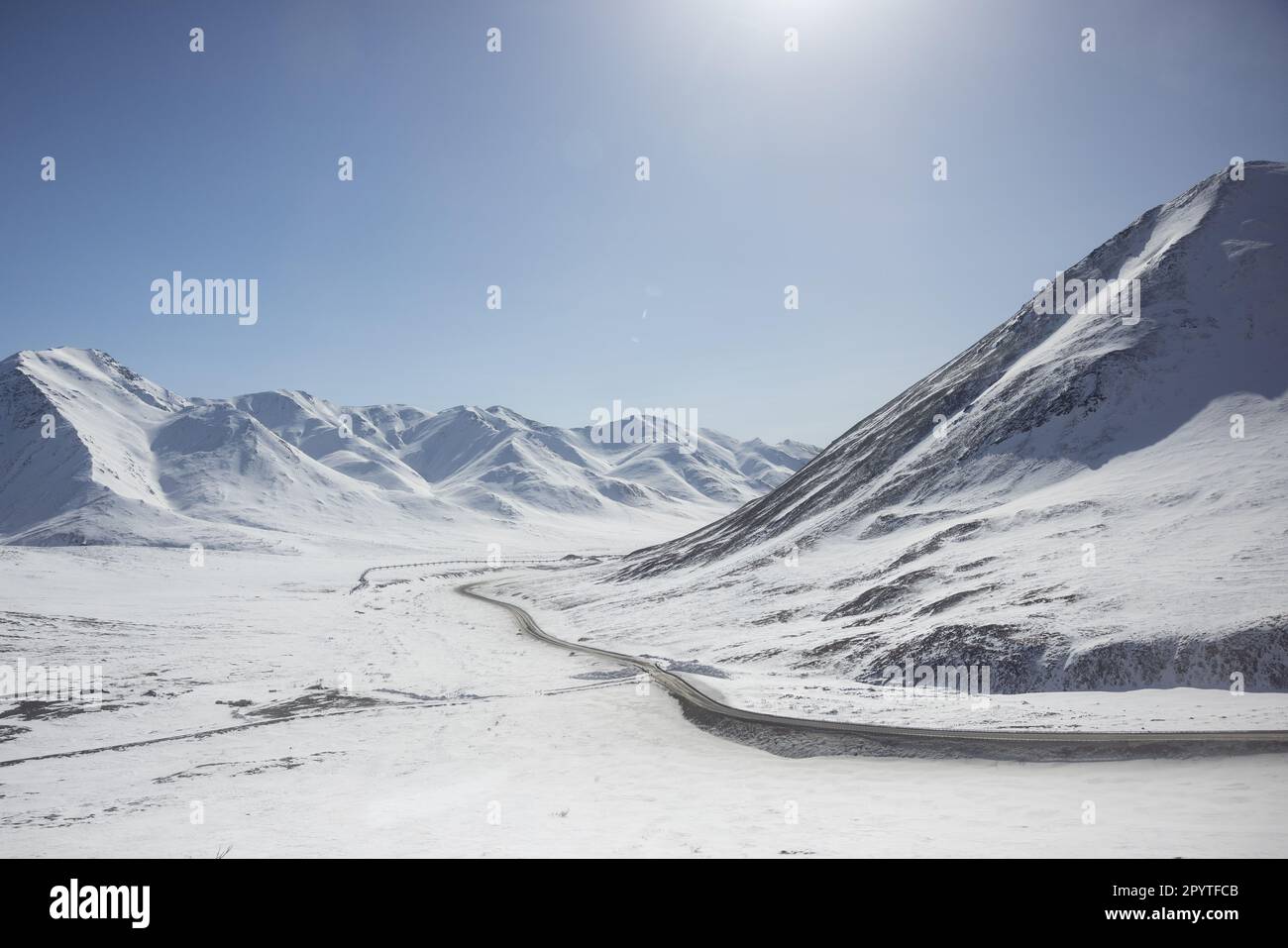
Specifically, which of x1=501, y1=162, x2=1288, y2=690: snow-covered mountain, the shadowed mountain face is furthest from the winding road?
the shadowed mountain face

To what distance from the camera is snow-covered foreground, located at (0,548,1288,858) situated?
14.3 meters

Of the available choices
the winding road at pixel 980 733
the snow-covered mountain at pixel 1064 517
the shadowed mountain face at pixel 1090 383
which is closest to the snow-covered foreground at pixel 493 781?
the winding road at pixel 980 733

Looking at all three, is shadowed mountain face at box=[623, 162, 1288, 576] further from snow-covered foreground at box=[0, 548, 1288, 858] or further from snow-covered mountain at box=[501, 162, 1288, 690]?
snow-covered foreground at box=[0, 548, 1288, 858]

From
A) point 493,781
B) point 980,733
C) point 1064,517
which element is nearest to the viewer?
point 493,781

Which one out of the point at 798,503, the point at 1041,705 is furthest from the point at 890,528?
the point at 1041,705

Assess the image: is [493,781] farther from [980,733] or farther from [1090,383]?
[1090,383]

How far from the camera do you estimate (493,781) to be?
22062 mm

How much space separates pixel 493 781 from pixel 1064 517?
46.4 meters

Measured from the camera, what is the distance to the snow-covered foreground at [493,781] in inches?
564

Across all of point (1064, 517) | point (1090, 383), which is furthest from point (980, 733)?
point (1090, 383)

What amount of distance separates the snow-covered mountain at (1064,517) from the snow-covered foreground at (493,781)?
12.4 metres

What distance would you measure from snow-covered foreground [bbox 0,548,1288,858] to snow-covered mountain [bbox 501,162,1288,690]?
12.4m
